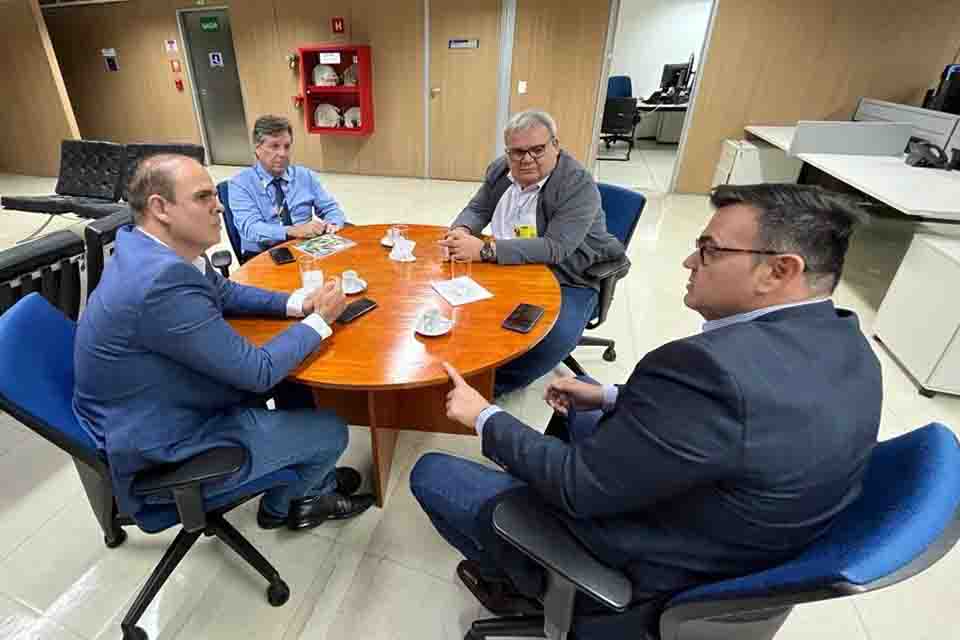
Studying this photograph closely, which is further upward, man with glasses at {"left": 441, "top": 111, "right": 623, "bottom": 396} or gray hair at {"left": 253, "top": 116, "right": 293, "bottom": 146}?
gray hair at {"left": 253, "top": 116, "right": 293, "bottom": 146}

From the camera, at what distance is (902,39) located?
489 centimetres

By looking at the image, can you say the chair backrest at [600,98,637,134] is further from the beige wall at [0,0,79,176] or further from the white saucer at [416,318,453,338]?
the beige wall at [0,0,79,176]

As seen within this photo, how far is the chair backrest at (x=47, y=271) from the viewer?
1.85 metres

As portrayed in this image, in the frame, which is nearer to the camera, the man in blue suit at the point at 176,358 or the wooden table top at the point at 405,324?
the man in blue suit at the point at 176,358

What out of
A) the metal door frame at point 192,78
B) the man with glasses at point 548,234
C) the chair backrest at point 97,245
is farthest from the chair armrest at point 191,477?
the metal door frame at point 192,78

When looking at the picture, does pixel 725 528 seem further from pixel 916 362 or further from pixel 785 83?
pixel 785 83

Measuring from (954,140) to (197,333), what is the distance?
5.59 metres

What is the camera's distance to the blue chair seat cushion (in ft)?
3.85

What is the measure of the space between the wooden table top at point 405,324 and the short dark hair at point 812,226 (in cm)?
71

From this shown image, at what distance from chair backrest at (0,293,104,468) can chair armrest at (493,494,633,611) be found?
3.24 feet

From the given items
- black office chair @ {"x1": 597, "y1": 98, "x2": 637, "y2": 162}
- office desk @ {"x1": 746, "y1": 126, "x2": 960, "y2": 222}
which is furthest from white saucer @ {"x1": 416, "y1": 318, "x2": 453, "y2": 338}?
black office chair @ {"x1": 597, "y1": 98, "x2": 637, "y2": 162}

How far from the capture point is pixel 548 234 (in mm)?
2008

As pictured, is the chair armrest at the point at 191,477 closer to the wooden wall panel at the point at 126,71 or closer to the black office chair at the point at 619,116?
the black office chair at the point at 619,116

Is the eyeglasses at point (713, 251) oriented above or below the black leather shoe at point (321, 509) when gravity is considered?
above
